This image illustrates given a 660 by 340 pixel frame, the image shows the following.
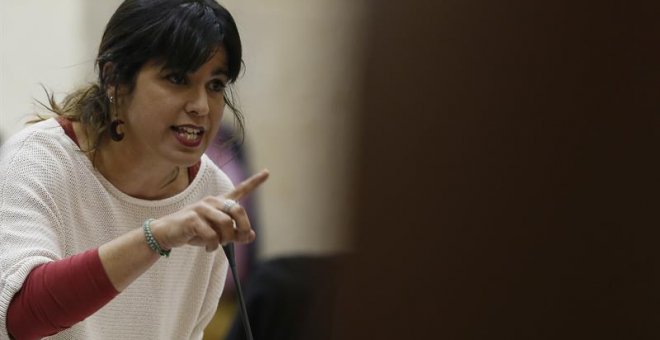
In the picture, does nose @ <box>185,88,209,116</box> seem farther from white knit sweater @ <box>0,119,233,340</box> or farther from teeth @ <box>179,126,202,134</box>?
white knit sweater @ <box>0,119,233,340</box>

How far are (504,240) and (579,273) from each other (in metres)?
0.02

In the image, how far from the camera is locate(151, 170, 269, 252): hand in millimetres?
742

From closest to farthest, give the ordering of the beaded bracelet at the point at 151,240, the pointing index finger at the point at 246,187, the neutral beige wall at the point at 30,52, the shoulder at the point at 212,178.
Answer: the pointing index finger at the point at 246,187
the beaded bracelet at the point at 151,240
the shoulder at the point at 212,178
the neutral beige wall at the point at 30,52

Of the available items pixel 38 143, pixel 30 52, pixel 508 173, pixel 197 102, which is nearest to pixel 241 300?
pixel 197 102

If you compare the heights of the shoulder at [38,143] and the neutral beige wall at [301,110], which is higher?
the neutral beige wall at [301,110]

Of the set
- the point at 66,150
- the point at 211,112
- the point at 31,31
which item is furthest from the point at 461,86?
the point at 31,31

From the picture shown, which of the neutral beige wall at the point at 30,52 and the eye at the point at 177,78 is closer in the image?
the eye at the point at 177,78

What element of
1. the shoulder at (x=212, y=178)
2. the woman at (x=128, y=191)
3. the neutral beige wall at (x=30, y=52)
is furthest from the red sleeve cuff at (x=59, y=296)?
the neutral beige wall at (x=30, y=52)

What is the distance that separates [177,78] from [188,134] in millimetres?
64

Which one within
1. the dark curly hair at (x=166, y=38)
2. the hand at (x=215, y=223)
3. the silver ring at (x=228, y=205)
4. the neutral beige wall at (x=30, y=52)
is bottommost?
the neutral beige wall at (x=30, y=52)

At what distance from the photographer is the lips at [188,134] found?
1.01 metres

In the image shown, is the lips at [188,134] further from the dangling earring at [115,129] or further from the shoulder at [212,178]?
the shoulder at [212,178]

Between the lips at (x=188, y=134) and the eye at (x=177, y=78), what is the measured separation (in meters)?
0.05

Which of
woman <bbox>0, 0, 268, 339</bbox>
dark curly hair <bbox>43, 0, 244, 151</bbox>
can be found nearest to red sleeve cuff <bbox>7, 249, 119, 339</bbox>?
A: woman <bbox>0, 0, 268, 339</bbox>
